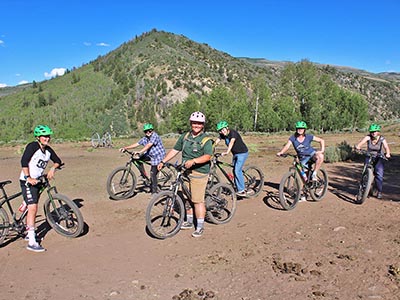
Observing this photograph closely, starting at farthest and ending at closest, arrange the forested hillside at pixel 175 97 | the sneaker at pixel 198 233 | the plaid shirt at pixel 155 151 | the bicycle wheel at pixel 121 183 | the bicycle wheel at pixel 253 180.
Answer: the forested hillside at pixel 175 97, the bicycle wheel at pixel 253 180, the bicycle wheel at pixel 121 183, the plaid shirt at pixel 155 151, the sneaker at pixel 198 233

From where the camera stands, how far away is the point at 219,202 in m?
6.32

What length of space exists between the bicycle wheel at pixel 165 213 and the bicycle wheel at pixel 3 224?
2123 mm

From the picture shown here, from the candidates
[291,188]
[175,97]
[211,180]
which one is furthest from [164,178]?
[175,97]

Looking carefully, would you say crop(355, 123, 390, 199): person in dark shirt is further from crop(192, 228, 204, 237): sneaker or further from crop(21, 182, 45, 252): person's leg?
crop(21, 182, 45, 252): person's leg

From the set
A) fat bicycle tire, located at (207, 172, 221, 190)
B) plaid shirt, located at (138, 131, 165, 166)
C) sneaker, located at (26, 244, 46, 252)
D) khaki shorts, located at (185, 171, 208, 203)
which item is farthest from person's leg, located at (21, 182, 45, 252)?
fat bicycle tire, located at (207, 172, 221, 190)

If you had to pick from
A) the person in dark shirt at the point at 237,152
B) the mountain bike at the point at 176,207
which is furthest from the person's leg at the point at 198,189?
the person in dark shirt at the point at 237,152

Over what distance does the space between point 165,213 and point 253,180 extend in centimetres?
334

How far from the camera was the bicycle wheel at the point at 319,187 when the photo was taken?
758 centimetres

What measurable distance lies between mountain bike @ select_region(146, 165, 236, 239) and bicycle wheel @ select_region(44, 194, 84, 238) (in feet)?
3.86

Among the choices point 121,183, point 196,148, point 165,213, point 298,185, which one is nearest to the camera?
point 196,148

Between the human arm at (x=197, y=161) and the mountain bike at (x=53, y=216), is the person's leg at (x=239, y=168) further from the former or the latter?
the mountain bike at (x=53, y=216)

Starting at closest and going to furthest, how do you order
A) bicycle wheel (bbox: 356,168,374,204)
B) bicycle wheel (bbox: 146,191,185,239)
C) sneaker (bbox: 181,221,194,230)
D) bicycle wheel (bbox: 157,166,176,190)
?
bicycle wheel (bbox: 146,191,185,239), sneaker (bbox: 181,221,194,230), bicycle wheel (bbox: 356,168,374,204), bicycle wheel (bbox: 157,166,176,190)

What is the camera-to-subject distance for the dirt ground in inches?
157

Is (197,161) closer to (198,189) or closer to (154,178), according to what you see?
(198,189)
